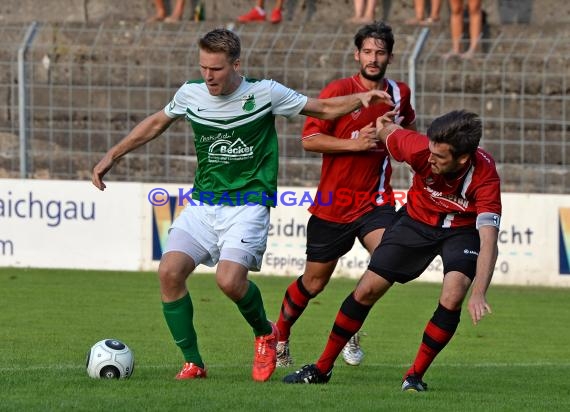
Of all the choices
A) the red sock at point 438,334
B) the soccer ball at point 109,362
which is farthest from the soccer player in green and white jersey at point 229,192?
the red sock at point 438,334

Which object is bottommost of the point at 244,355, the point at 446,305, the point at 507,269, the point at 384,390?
the point at 507,269

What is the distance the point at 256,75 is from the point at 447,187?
9980 mm

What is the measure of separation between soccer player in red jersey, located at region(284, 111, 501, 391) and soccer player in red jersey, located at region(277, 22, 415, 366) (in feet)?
4.14

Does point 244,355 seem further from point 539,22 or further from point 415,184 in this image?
point 539,22

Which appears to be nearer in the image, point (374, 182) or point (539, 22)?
point (374, 182)

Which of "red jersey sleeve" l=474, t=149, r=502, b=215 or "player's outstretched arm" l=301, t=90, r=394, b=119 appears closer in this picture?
"red jersey sleeve" l=474, t=149, r=502, b=215

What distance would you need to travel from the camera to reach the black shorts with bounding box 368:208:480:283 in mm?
7945

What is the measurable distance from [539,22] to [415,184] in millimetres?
12202

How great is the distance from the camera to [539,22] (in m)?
19.8

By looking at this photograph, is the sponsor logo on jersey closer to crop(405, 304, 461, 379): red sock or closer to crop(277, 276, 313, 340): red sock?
crop(405, 304, 461, 379): red sock

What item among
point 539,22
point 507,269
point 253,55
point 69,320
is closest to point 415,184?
point 69,320

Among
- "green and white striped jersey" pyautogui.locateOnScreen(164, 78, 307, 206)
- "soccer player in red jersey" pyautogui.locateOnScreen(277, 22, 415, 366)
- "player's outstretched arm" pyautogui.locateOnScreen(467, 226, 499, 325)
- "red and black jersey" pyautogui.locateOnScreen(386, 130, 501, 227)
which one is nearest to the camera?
"player's outstretched arm" pyautogui.locateOnScreen(467, 226, 499, 325)

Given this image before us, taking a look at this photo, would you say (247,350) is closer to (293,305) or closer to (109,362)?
(293,305)

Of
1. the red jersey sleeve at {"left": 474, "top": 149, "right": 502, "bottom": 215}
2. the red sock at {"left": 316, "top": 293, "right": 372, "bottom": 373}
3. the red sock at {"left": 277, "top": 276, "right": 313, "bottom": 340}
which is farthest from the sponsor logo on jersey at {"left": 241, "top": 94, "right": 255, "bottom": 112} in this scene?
the red sock at {"left": 277, "top": 276, "right": 313, "bottom": 340}
